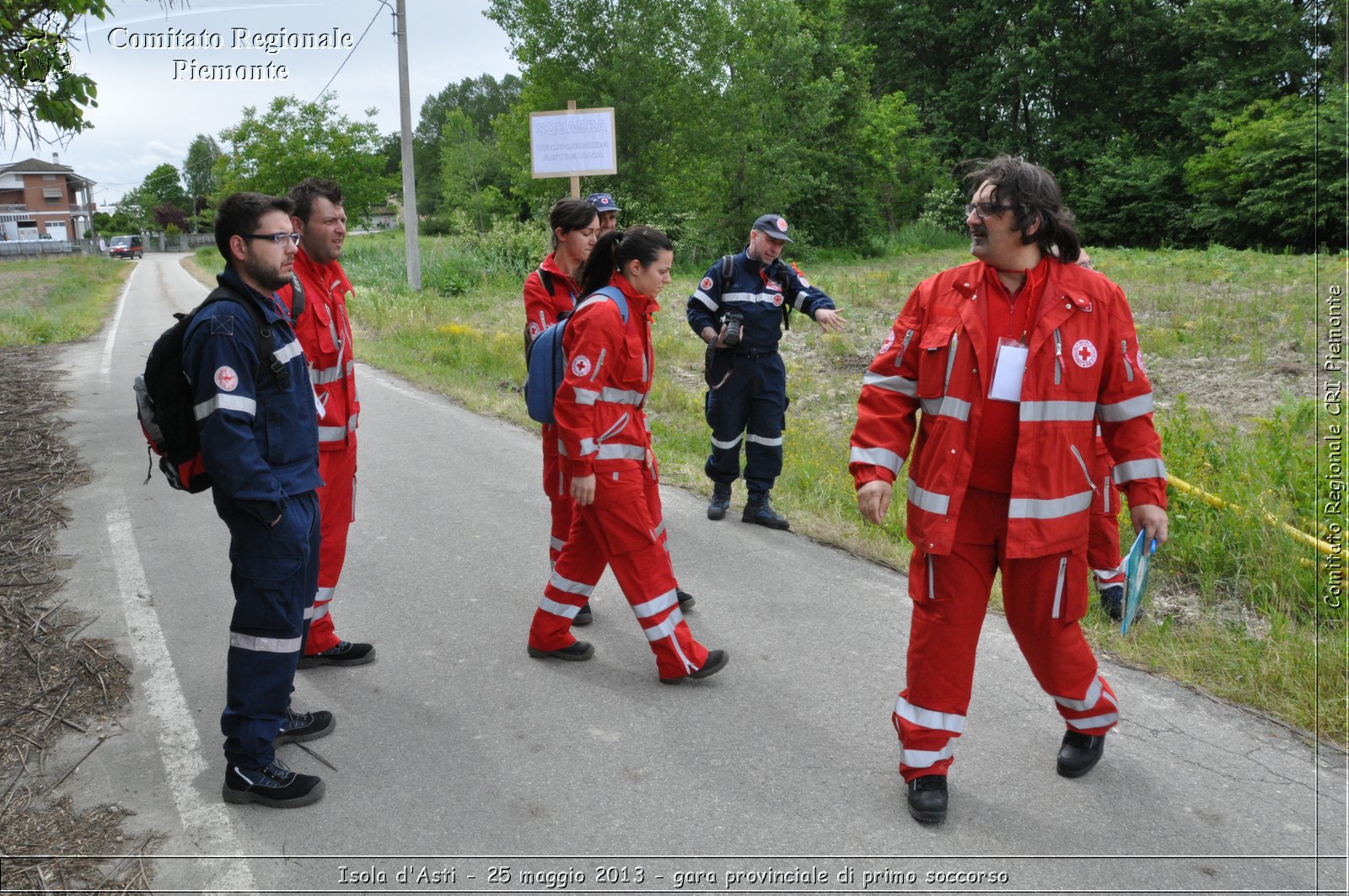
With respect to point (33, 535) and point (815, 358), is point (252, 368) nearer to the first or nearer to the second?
point (33, 535)

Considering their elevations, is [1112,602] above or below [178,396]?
below

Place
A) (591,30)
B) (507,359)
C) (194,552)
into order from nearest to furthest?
(194,552), (507,359), (591,30)

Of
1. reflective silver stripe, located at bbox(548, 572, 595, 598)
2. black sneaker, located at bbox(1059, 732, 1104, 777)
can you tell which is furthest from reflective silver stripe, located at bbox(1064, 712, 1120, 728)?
reflective silver stripe, located at bbox(548, 572, 595, 598)

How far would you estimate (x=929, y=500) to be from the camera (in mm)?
3336

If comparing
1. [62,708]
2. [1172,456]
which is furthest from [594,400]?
[1172,456]

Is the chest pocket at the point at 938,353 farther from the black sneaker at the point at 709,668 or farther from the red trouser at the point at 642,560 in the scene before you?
the black sneaker at the point at 709,668

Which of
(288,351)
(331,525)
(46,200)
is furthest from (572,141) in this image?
(46,200)

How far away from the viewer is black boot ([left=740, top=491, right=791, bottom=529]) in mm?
6758

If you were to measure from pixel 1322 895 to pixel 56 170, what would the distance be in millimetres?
113878

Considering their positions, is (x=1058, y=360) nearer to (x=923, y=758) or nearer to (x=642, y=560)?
(x=923, y=758)

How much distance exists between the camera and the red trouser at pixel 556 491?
4.89m

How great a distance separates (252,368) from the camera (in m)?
3.45

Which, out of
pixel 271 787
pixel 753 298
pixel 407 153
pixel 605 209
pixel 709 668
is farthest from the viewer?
pixel 407 153

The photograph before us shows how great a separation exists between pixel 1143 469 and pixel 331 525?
11.2 ft
